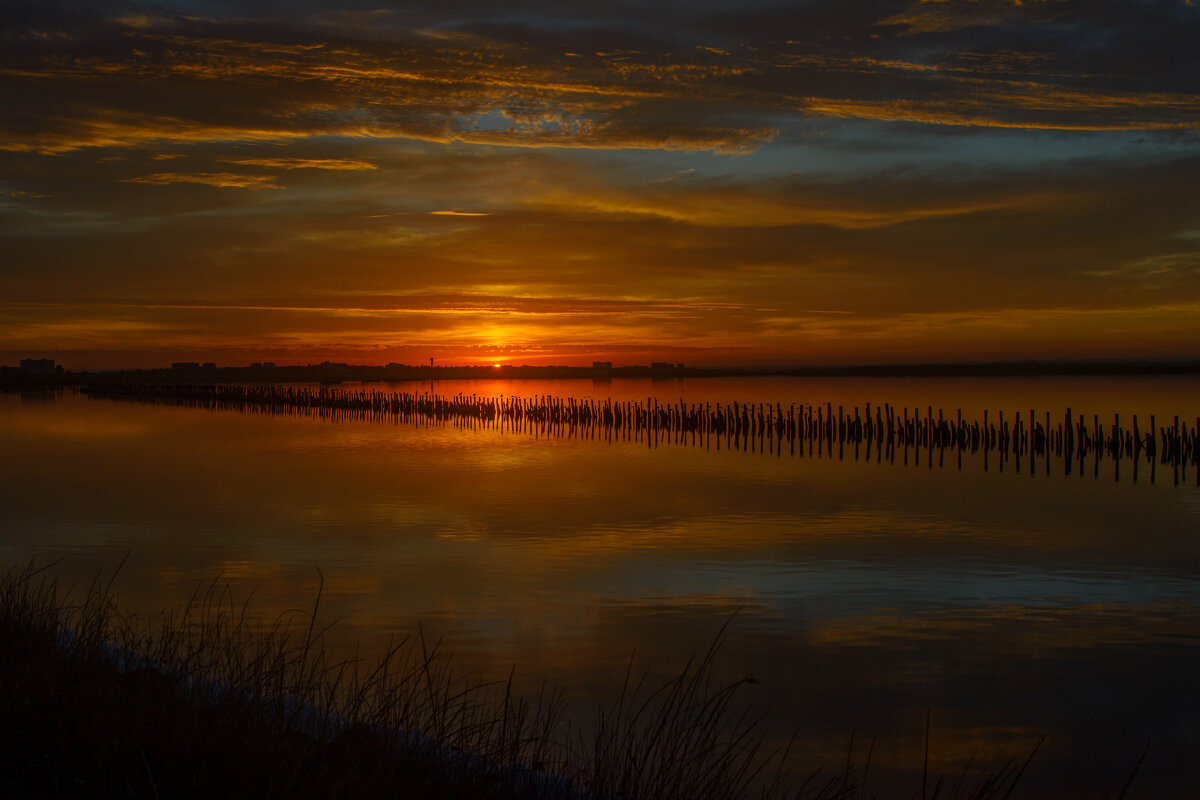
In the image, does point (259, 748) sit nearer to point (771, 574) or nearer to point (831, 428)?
point (771, 574)

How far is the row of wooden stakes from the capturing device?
85.0 ft

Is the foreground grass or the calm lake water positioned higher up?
the foreground grass

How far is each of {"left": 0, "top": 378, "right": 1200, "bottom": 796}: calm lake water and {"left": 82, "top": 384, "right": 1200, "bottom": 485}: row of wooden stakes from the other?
119cm

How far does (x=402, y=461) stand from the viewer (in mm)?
28219

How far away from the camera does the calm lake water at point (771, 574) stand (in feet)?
24.0

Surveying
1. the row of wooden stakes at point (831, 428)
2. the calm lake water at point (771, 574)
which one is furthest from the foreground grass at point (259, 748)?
the row of wooden stakes at point (831, 428)

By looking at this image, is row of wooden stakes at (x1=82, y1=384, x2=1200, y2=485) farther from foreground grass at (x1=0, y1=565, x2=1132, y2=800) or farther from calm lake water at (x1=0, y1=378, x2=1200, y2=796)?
foreground grass at (x1=0, y1=565, x2=1132, y2=800)

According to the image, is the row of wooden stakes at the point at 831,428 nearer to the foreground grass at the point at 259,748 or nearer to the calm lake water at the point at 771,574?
the calm lake water at the point at 771,574

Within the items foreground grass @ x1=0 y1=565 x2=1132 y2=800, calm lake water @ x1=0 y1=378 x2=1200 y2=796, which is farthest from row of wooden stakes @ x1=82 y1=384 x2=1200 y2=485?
foreground grass @ x1=0 y1=565 x2=1132 y2=800

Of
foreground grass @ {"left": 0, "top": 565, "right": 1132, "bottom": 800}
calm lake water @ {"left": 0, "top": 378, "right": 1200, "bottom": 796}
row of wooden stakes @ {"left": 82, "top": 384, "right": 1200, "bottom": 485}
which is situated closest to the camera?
foreground grass @ {"left": 0, "top": 565, "right": 1132, "bottom": 800}

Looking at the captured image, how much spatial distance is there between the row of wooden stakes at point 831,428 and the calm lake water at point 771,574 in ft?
3.90

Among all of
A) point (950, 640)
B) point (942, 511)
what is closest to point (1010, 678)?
point (950, 640)

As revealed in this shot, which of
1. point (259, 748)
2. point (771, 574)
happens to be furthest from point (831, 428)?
point (259, 748)

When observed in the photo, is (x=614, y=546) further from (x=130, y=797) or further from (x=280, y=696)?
(x=130, y=797)
